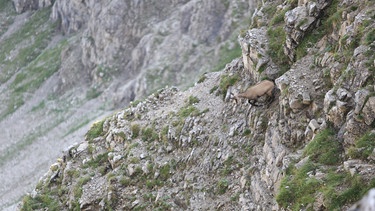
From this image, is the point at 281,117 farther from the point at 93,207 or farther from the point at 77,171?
the point at 77,171

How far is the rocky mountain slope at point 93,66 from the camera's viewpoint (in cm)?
9350

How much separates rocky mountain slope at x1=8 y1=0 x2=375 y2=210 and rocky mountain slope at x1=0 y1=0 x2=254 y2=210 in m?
44.2

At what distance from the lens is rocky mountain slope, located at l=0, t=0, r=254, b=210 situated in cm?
9350

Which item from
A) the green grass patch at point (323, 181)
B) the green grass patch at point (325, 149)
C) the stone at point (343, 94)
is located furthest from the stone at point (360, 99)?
the green grass patch at point (325, 149)

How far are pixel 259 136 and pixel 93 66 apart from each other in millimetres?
96773

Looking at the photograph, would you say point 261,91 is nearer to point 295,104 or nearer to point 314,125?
point 295,104

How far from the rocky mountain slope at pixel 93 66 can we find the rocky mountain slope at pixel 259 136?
145 feet

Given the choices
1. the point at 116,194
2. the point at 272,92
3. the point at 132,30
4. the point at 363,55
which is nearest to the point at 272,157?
the point at 272,92

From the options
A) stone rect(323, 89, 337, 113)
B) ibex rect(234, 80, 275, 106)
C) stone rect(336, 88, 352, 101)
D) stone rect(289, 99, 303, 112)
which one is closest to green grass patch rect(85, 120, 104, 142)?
ibex rect(234, 80, 275, 106)

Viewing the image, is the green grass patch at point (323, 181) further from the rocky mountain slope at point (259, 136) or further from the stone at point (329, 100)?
the stone at point (329, 100)

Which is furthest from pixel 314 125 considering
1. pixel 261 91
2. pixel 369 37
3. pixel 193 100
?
pixel 193 100

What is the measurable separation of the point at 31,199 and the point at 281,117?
2029 cm

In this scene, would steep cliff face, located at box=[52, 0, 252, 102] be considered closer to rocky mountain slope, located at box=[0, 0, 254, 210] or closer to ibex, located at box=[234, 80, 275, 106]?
rocky mountain slope, located at box=[0, 0, 254, 210]

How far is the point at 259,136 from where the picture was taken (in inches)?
1048
